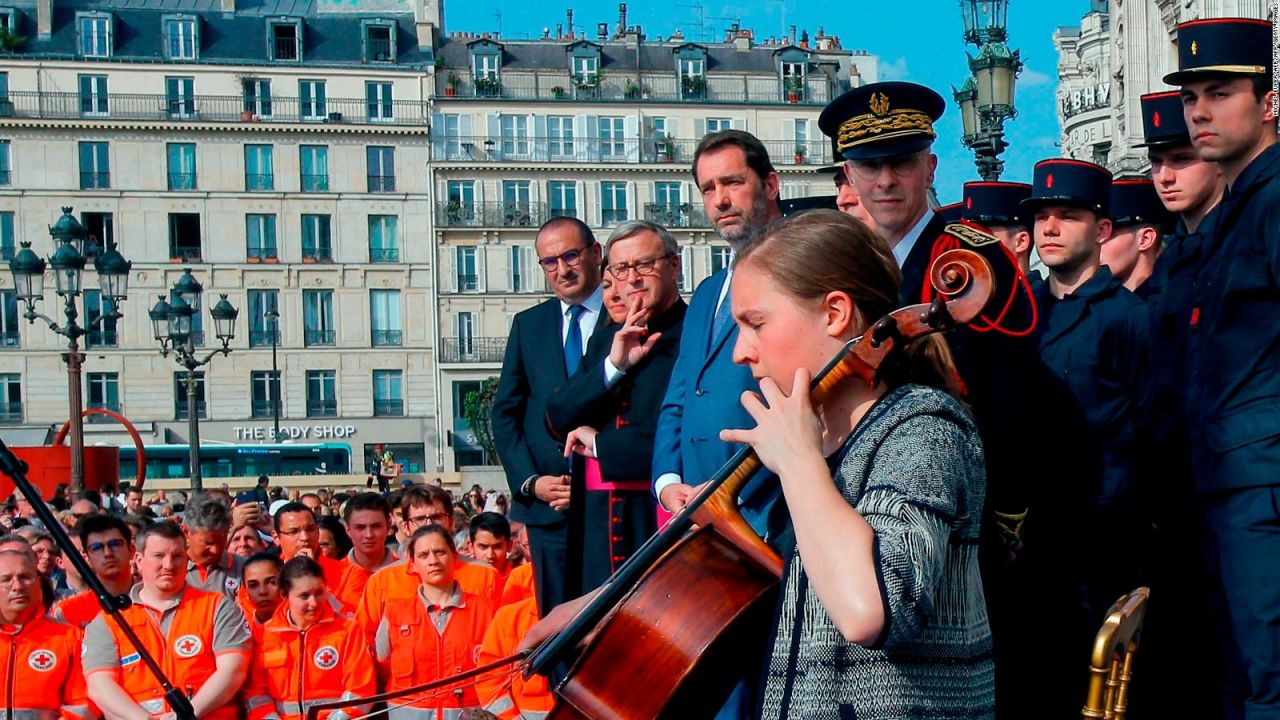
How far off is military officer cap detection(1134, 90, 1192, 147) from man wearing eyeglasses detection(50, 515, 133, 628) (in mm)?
6404

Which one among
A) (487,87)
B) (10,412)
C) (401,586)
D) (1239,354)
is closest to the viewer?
(1239,354)

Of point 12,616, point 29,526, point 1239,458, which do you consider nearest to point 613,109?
point 29,526

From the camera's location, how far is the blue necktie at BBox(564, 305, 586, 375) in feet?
22.8

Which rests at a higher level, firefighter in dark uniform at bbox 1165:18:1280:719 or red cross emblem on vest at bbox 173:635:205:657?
firefighter in dark uniform at bbox 1165:18:1280:719

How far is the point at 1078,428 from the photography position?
4.33 m

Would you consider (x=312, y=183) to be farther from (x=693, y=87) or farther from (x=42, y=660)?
(x=42, y=660)

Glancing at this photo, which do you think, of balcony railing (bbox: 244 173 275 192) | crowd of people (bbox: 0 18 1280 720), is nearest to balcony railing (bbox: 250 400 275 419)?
balcony railing (bbox: 244 173 275 192)

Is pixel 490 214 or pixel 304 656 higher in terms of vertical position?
pixel 490 214

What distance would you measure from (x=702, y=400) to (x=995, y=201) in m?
3.98

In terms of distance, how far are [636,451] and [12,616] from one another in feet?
14.0

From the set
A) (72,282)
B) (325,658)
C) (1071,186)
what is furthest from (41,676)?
(72,282)

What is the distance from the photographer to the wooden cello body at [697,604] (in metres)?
2.91

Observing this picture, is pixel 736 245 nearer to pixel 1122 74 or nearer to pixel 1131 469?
pixel 1131 469

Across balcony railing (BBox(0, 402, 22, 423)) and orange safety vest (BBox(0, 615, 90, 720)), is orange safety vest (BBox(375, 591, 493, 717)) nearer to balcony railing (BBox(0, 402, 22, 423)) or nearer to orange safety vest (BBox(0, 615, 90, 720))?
orange safety vest (BBox(0, 615, 90, 720))
